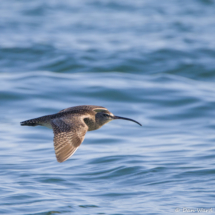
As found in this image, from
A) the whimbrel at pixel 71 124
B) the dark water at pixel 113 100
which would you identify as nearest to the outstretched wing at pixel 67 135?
the whimbrel at pixel 71 124

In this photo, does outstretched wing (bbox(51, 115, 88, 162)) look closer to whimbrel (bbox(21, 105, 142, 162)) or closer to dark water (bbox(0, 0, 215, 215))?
whimbrel (bbox(21, 105, 142, 162))

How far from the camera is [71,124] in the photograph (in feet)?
21.6

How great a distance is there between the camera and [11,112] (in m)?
12.9

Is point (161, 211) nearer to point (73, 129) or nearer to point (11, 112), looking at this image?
point (73, 129)

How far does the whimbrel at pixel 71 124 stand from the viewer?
6.12m

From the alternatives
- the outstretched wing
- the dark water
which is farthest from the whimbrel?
the dark water

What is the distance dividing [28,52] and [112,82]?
525 centimetres

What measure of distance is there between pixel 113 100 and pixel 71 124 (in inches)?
305

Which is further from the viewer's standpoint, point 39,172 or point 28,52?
point 28,52

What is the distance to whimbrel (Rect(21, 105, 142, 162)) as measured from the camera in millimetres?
6117

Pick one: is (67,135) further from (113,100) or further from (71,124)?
(113,100)

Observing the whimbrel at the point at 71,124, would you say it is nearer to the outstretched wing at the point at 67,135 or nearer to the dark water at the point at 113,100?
the outstretched wing at the point at 67,135

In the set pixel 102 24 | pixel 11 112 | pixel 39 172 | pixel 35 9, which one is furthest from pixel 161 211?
pixel 35 9

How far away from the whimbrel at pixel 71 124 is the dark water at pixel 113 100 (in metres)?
1.19
